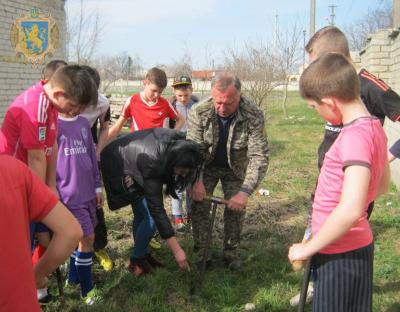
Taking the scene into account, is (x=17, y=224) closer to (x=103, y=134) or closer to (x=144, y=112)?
(x=103, y=134)

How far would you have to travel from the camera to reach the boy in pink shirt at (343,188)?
5.90ft

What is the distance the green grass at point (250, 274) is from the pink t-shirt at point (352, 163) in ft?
5.13

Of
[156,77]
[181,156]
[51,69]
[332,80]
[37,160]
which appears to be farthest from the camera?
[156,77]

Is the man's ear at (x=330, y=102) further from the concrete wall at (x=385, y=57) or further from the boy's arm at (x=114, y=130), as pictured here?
the concrete wall at (x=385, y=57)

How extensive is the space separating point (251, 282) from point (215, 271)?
1.19 ft

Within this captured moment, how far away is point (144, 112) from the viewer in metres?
4.93

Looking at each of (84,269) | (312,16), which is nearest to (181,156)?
(84,269)

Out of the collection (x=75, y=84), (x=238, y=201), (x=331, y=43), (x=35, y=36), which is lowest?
(x=238, y=201)

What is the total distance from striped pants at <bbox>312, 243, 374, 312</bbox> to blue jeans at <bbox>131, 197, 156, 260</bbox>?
6.22 ft

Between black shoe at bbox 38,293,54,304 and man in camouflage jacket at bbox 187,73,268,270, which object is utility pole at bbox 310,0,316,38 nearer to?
man in camouflage jacket at bbox 187,73,268,270

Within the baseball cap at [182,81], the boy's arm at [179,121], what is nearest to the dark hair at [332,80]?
the boy's arm at [179,121]

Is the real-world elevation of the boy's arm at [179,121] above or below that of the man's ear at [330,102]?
below

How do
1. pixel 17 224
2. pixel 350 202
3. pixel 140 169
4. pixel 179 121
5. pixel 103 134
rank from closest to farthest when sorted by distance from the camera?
pixel 17 224 → pixel 350 202 → pixel 140 169 → pixel 103 134 → pixel 179 121

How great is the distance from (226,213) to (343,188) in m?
2.44
